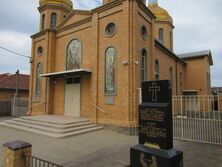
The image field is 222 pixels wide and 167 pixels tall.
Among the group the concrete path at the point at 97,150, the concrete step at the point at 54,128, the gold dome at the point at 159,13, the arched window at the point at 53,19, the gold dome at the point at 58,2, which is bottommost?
the concrete path at the point at 97,150

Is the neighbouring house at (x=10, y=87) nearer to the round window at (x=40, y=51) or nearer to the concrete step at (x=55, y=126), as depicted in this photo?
the round window at (x=40, y=51)

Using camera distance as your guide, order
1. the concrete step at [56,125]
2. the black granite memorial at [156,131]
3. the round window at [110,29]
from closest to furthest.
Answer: the black granite memorial at [156,131] < the concrete step at [56,125] < the round window at [110,29]

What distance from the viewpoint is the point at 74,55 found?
578 inches

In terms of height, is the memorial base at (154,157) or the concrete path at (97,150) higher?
the memorial base at (154,157)

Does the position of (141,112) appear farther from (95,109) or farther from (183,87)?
(183,87)

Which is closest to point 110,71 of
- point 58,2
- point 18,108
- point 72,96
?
point 72,96

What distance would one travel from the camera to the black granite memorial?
16.3 ft

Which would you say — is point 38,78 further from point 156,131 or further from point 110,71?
point 156,131

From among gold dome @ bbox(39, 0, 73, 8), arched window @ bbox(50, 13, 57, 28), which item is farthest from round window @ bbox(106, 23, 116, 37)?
gold dome @ bbox(39, 0, 73, 8)

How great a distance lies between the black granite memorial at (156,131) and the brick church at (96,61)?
5.09 m

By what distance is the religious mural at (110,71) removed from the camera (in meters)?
11.7

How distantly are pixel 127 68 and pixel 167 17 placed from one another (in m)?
19.8

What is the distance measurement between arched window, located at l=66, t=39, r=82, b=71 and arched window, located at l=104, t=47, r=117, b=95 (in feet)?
8.92

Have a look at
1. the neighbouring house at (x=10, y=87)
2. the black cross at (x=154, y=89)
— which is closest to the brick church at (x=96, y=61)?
the black cross at (x=154, y=89)
